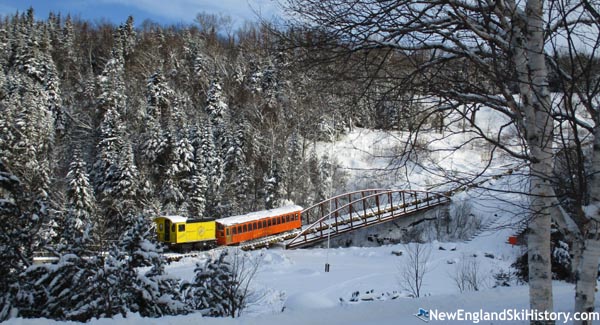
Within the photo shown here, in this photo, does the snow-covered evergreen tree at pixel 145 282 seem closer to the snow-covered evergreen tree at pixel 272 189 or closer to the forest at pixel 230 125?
the forest at pixel 230 125

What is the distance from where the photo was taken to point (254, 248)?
93.5 feet

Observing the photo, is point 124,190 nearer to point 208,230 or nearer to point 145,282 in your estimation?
point 208,230

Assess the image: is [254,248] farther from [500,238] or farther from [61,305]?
[61,305]

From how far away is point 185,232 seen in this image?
91.9ft

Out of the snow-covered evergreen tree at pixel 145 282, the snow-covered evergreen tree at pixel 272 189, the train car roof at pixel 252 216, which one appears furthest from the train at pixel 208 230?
the snow-covered evergreen tree at pixel 145 282

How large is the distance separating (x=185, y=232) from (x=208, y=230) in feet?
5.09

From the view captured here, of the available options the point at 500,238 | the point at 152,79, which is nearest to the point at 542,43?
the point at 500,238

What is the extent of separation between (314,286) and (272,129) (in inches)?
1020

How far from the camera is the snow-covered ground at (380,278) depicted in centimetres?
566

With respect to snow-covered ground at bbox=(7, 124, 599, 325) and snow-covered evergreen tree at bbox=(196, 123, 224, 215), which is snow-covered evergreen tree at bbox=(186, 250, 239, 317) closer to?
snow-covered ground at bbox=(7, 124, 599, 325)

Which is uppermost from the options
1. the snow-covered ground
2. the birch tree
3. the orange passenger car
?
the birch tree

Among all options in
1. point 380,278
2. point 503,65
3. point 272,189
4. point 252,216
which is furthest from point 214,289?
point 272,189

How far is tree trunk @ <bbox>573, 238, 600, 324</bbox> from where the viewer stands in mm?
3729

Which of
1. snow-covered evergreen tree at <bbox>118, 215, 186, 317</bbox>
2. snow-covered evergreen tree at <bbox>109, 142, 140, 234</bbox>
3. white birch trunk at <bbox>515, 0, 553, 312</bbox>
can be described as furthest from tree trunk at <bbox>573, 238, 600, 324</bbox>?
snow-covered evergreen tree at <bbox>109, 142, 140, 234</bbox>
